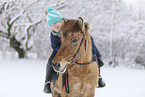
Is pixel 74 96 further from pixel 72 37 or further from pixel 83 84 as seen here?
pixel 72 37

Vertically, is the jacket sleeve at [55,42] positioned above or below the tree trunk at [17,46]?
above

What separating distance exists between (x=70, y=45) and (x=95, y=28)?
1363 centimetres

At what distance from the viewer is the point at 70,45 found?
2.11m

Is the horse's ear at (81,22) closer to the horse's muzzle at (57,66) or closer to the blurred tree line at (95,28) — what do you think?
the horse's muzzle at (57,66)

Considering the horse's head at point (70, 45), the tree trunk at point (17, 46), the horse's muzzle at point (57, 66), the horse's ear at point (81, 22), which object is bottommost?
the tree trunk at point (17, 46)

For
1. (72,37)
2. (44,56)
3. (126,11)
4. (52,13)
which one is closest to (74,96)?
(72,37)

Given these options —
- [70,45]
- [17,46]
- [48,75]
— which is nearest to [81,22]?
[70,45]

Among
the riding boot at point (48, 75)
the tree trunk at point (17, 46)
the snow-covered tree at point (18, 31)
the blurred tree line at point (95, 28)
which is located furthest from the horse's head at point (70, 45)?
the tree trunk at point (17, 46)

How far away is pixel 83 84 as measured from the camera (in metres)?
2.39

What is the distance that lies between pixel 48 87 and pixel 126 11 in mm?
15336

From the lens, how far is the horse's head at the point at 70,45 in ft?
6.62

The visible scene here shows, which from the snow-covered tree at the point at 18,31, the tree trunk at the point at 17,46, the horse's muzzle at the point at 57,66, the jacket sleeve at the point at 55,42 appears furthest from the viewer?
the tree trunk at the point at 17,46

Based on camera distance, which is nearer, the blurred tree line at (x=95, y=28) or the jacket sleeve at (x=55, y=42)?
the jacket sleeve at (x=55, y=42)

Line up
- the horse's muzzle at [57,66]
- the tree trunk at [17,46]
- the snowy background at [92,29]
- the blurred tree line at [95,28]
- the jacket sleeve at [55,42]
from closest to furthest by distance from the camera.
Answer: the horse's muzzle at [57,66]
the jacket sleeve at [55,42]
the snowy background at [92,29]
the blurred tree line at [95,28]
the tree trunk at [17,46]
